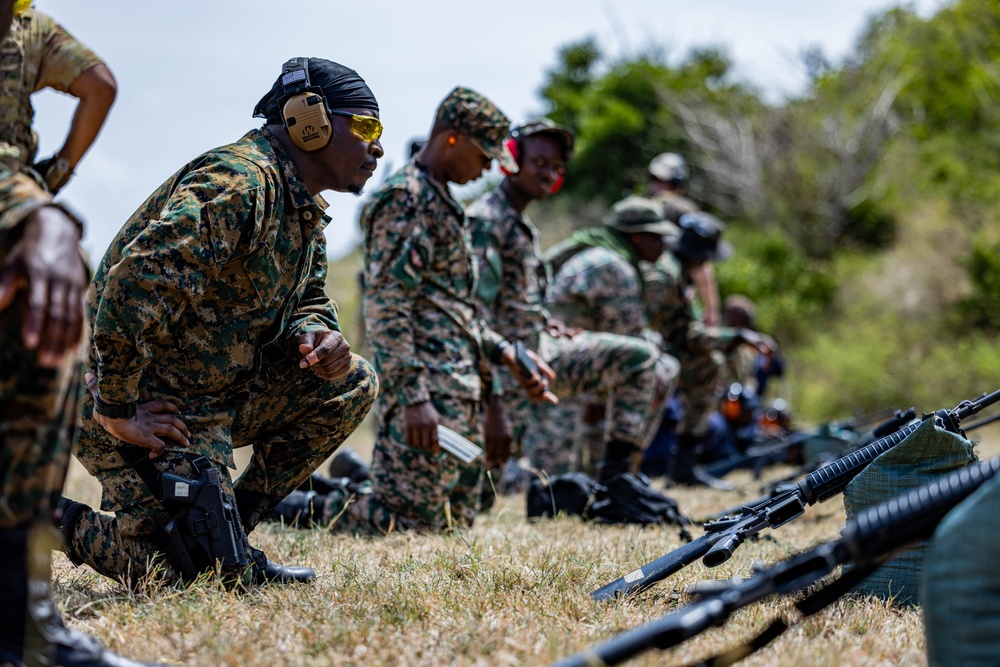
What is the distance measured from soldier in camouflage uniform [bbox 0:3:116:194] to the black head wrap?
0.99 meters

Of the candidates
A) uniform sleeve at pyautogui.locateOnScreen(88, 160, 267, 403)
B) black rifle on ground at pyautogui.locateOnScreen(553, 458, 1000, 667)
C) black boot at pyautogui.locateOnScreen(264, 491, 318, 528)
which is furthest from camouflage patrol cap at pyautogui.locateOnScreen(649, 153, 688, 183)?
black rifle on ground at pyautogui.locateOnScreen(553, 458, 1000, 667)

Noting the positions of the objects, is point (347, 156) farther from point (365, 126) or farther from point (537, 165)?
point (537, 165)

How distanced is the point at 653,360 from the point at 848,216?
20294 mm

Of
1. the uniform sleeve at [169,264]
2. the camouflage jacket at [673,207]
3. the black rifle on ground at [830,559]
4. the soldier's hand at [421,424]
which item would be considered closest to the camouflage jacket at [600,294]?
the camouflage jacket at [673,207]

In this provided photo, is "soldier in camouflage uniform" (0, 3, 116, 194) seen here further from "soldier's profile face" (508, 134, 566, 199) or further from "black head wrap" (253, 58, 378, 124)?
"soldier's profile face" (508, 134, 566, 199)

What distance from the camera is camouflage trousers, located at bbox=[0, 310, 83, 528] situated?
88.3 inches

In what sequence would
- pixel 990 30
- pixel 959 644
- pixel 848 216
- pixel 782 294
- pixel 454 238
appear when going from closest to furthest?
pixel 959 644 < pixel 454 238 < pixel 782 294 < pixel 990 30 < pixel 848 216

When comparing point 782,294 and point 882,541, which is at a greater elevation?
point 782,294

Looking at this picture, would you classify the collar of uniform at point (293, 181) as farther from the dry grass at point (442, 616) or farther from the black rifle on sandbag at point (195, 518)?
the dry grass at point (442, 616)

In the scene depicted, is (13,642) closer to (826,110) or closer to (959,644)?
(959,644)

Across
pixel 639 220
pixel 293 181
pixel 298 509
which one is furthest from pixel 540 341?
pixel 293 181

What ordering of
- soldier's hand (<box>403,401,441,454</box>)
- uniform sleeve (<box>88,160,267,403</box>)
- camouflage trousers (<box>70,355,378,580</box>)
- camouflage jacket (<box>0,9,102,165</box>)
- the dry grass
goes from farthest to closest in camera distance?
1. soldier's hand (<box>403,401,441,454</box>)
2. camouflage jacket (<box>0,9,102,165</box>)
3. camouflage trousers (<box>70,355,378,580</box>)
4. uniform sleeve (<box>88,160,267,403</box>)
5. the dry grass

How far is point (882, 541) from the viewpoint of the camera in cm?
235

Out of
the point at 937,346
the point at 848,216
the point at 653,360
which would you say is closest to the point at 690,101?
the point at 848,216
